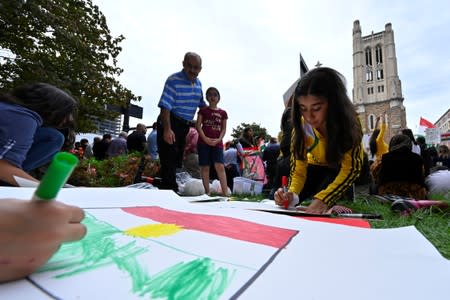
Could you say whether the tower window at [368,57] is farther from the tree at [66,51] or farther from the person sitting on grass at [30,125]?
the person sitting on grass at [30,125]

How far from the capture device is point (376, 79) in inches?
1604

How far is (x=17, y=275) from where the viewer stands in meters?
0.35

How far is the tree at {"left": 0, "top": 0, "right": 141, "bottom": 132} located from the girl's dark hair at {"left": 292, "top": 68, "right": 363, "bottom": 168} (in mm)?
4818

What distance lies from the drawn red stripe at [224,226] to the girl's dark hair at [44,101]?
0.58 m

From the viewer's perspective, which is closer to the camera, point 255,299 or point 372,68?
point 255,299

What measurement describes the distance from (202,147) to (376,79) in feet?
146

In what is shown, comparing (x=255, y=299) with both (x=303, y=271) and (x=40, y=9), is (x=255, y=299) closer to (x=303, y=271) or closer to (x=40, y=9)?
(x=303, y=271)

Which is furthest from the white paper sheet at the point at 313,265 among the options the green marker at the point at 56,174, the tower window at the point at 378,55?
the tower window at the point at 378,55

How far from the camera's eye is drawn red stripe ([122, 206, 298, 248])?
623 mm

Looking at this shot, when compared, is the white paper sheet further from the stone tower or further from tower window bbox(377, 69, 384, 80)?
tower window bbox(377, 69, 384, 80)

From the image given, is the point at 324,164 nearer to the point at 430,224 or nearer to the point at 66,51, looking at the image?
the point at 430,224

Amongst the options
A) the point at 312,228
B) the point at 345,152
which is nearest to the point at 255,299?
the point at 312,228

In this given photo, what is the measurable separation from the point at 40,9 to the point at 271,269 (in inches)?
229

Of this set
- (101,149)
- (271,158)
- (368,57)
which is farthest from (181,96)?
(368,57)
